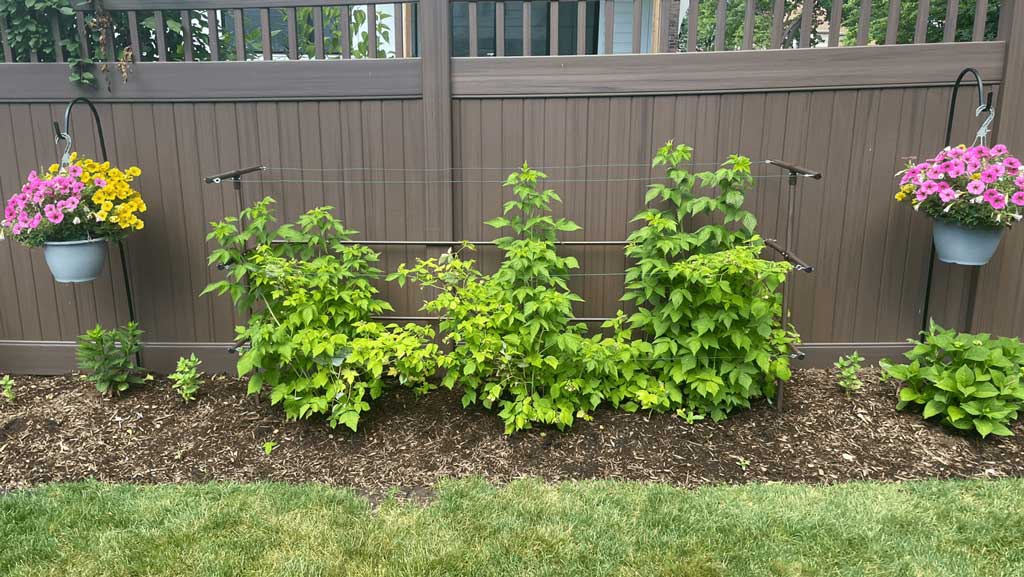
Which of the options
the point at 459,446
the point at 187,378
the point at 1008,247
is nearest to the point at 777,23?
the point at 1008,247

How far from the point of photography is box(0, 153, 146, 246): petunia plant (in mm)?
3451

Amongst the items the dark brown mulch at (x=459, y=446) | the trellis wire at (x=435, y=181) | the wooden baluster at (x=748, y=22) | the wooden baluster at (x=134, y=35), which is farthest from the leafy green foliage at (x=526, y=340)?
the wooden baluster at (x=134, y=35)

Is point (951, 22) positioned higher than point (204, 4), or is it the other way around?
point (204, 4)

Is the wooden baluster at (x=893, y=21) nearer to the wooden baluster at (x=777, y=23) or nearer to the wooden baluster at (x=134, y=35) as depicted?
the wooden baluster at (x=777, y=23)

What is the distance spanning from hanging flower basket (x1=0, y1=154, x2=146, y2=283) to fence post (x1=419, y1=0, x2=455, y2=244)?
151cm

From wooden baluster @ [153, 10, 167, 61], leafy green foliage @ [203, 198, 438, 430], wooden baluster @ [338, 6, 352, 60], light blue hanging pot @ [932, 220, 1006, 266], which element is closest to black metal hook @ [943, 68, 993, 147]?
light blue hanging pot @ [932, 220, 1006, 266]

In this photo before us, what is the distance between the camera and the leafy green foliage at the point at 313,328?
3266 mm

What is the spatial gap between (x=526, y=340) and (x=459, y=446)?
0.60 metres

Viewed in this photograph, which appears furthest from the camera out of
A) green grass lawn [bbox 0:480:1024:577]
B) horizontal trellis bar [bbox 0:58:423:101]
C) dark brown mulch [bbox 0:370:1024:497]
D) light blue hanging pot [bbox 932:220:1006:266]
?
horizontal trellis bar [bbox 0:58:423:101]

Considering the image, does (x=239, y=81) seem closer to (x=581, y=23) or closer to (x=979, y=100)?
(x=581, y=23)

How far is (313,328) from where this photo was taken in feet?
11.0

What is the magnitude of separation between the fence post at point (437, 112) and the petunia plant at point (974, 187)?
2.41 meters

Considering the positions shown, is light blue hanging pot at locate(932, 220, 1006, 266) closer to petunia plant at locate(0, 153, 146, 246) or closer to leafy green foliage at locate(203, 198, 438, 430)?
leafy green foliage at locate(203, 198, 438, 430)

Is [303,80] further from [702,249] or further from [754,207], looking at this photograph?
[754,207]
